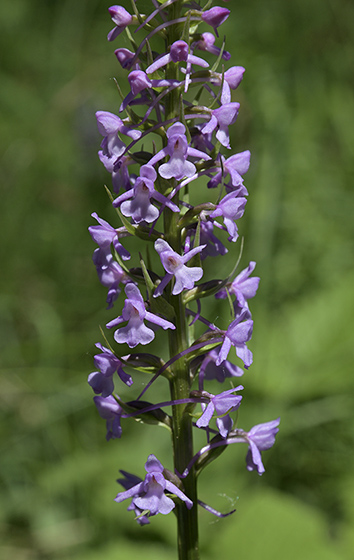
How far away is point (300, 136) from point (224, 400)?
14.3 ft

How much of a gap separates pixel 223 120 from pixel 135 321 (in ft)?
1.85

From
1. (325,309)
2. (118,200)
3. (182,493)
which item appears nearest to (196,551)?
(182,493)

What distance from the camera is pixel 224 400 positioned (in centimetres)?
145

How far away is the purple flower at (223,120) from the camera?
1440 mm

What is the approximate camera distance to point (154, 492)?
1.41 m

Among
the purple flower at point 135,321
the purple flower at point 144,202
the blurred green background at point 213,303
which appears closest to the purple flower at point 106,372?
the purple flower at point 135,321

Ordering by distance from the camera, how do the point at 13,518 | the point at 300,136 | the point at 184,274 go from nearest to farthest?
the point at 184,274
the point at 13,518
the point at 300,136

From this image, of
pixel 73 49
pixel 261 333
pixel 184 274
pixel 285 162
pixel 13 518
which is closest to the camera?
pixel 184 274

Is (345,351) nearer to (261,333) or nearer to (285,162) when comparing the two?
(261,333)

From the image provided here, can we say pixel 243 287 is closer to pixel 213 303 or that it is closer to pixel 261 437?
pixel 261 437

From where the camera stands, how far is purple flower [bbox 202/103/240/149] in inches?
56.7

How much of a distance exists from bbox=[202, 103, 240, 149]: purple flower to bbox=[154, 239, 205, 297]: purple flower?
0.29m

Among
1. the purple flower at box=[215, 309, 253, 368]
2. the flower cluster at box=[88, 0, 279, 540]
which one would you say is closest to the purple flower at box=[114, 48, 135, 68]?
the flower cluster at box=[88, 0, 279, 540]

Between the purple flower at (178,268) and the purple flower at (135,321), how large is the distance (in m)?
0.09
